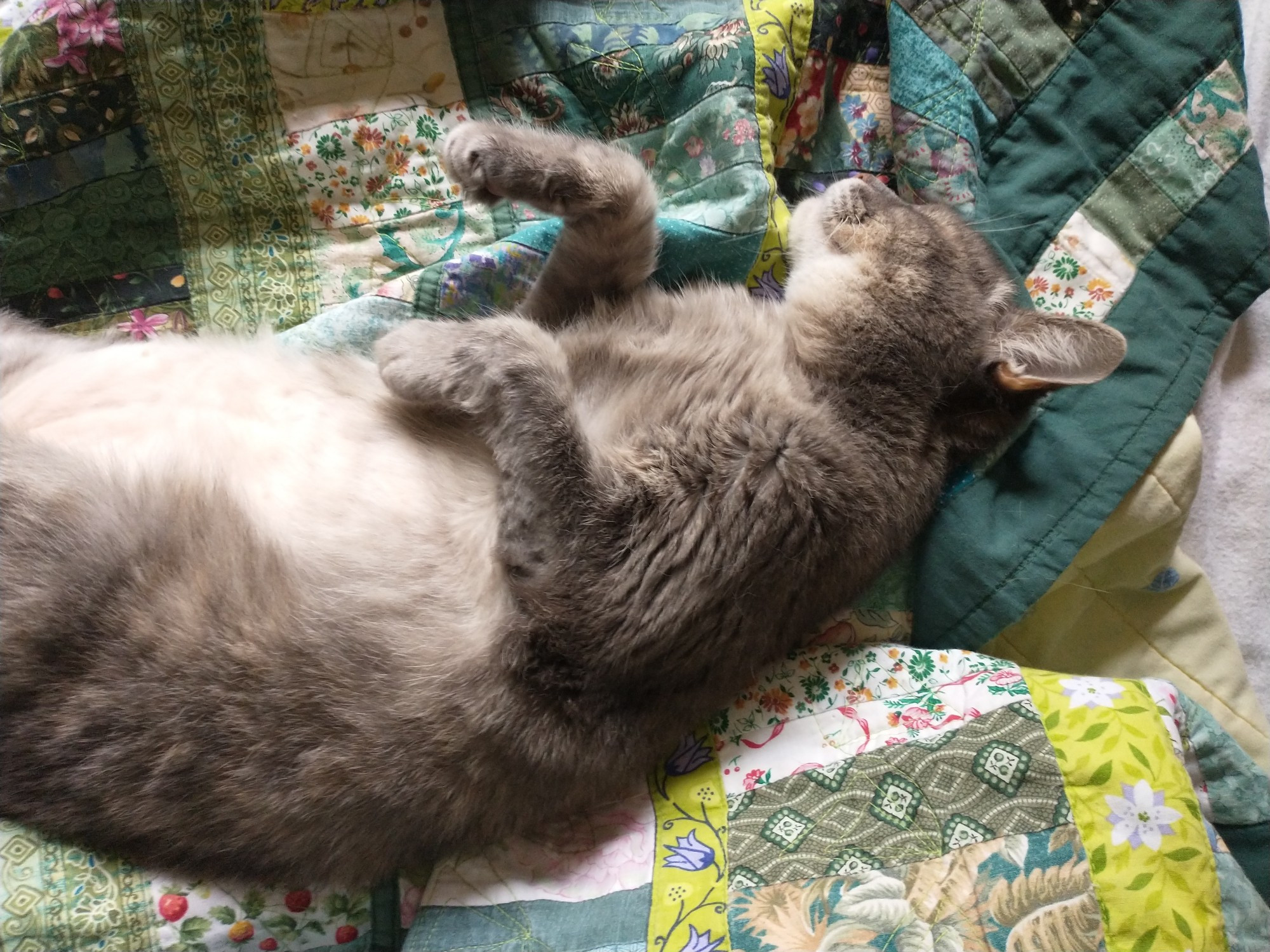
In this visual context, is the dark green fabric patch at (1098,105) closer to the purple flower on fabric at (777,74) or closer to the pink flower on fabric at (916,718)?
the purple flower on fabric at (777,74)

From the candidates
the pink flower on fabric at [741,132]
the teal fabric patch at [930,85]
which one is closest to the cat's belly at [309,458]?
the pink flower on fabric at [741,132]

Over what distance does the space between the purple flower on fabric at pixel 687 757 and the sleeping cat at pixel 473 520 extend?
78 millimetres

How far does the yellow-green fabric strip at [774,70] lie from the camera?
1.61 metres

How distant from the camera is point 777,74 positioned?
1616 millimetres

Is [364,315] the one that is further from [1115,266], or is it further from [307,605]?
[1115,266]

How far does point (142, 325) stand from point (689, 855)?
1.40 metres

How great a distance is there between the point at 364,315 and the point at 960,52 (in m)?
1.33

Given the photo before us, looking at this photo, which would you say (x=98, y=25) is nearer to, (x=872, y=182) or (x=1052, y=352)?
(x=872, y=182)

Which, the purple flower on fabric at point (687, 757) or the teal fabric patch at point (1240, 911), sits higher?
the teal fabric patch at point (1240, 911)

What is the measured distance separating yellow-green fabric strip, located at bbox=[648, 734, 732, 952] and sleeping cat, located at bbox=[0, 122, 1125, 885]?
0.27ft

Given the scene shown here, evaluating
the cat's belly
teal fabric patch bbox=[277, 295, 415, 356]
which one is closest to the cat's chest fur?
the cat's belly

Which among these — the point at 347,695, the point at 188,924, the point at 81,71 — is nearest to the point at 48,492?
the point at 347,695

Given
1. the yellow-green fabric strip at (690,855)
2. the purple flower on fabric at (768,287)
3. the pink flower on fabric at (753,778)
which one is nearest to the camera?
the yellow-green fabric strip at (690,855)

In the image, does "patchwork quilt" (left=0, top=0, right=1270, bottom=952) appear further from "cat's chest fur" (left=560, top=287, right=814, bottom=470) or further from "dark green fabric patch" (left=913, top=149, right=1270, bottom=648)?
"cat's chest fur" (left=560, top=287, right=814, bottom=470)
